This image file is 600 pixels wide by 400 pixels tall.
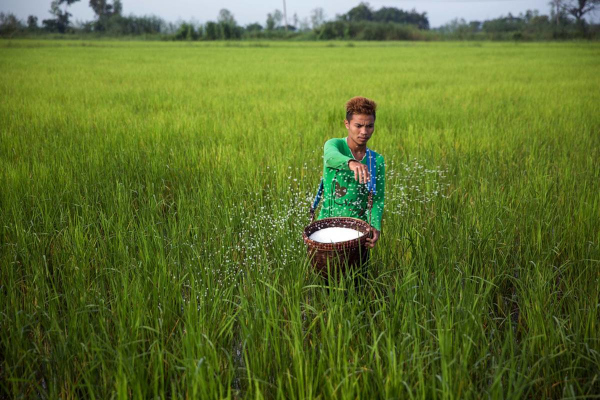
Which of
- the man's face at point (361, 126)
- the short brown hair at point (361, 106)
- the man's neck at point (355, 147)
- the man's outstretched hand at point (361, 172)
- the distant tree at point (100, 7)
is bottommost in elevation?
the man's outstretched hand at point (361, 172)

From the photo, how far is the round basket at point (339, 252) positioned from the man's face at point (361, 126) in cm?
35

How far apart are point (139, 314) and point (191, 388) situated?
1.15 ft

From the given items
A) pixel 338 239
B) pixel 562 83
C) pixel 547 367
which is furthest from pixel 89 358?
pixel 562 83

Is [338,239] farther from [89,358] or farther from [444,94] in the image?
[444,94]

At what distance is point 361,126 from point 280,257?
0.73 meters

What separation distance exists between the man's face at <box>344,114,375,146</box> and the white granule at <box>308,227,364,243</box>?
1.27 feet

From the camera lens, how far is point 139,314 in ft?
4.83

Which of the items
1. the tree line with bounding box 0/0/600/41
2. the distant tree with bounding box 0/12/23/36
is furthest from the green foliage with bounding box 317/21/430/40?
the distant tree with bounding box 0/12/23/36

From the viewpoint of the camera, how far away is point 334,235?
1703mm

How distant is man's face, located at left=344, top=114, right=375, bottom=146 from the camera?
5.82 ft

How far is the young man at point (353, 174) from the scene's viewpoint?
1.78 m

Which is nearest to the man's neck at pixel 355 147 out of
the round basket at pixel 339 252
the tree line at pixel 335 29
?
the round basket at pixel 339 252

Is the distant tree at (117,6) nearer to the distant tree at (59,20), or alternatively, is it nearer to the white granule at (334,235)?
the distant tree at (59,20)

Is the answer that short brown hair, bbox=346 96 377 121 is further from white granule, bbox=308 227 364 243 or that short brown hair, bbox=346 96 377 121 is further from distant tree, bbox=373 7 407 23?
distant tree, bbox=373 7 407 23
